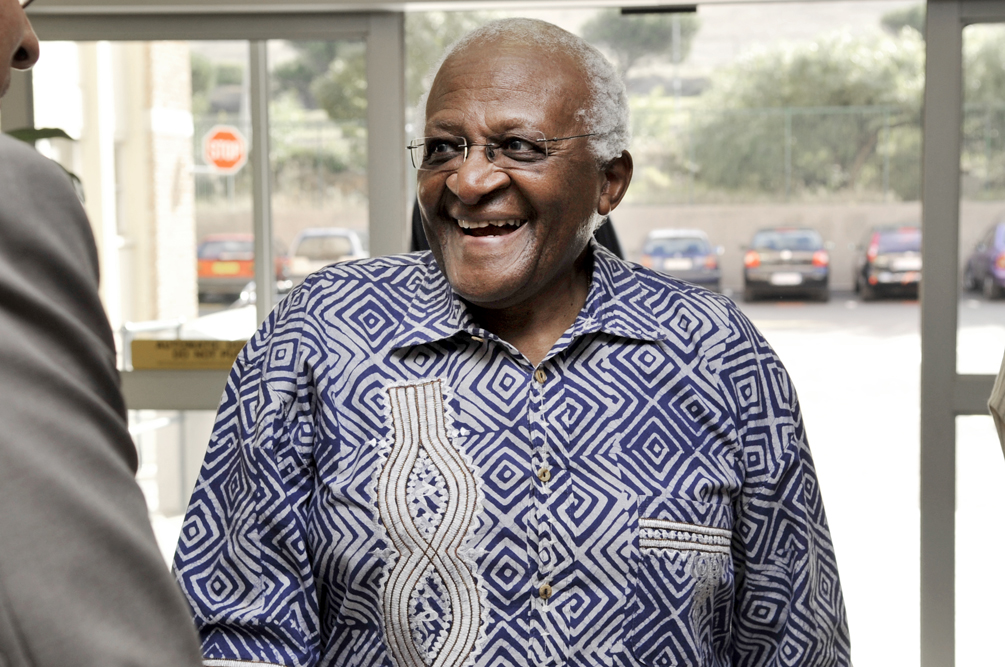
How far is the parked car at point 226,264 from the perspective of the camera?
10.5 feet

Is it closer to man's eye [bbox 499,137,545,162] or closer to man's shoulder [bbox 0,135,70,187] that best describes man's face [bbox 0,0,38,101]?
man's shoulder [bbox 0,135,70,187]

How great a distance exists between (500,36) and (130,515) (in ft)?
3.25

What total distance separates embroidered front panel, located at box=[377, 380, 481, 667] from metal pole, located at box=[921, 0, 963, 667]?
6.99 feet

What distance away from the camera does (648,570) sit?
127 centimetres

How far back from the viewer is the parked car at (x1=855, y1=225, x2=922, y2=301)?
17.5 metres

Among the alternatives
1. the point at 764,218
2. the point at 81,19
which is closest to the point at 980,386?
the point at 81,19

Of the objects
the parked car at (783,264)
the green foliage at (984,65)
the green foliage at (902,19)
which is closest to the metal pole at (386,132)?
the green foliage at (984,65)

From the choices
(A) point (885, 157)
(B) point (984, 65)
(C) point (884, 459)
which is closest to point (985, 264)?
(B) point (984, 65)

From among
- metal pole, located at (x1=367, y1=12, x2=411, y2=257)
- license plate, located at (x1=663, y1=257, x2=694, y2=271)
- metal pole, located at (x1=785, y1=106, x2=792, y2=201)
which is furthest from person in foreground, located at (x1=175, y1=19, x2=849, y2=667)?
metal pole, located at (x1=785, y1=106, x2=792, y2=201)

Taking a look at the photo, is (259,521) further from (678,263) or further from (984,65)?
(678,263)

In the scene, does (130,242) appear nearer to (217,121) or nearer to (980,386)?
(217,121)

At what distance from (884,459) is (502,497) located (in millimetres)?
8097

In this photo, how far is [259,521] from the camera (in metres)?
1.29

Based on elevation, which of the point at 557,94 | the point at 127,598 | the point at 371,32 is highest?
the point at 371,32
